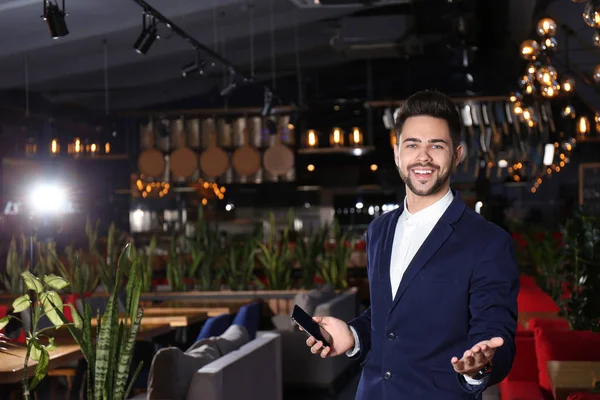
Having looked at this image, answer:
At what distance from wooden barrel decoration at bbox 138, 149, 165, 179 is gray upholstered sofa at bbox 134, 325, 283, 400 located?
190 inches

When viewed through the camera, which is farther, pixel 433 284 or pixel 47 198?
pixel 47 198

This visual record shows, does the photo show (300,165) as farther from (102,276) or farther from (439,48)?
(102,276)

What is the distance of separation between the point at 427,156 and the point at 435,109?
4.4 inches

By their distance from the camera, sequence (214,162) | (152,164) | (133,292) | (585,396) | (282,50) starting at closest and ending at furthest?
(585,396) < (133,292) < (214,162) < (152,164) < (282,50)

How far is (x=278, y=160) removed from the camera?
10141mm

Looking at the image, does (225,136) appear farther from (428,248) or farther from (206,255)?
(428,248)

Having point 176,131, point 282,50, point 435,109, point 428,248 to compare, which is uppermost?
point 282,50

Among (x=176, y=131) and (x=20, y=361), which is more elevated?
(x=176, y=131)

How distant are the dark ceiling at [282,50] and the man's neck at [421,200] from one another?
6.78m

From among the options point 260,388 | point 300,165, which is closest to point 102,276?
point 260,388

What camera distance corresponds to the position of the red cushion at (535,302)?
5938 mm

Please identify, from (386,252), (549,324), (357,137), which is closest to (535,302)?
(549,324)

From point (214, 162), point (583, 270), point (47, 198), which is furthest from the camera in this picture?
point (47, 198)

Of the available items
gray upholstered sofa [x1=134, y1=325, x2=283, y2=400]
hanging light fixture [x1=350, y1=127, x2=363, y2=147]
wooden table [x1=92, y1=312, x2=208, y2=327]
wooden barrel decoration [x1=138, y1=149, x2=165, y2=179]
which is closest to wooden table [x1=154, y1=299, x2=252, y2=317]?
wooden table [x1=92, y1=312, x2=208, y2=327]
